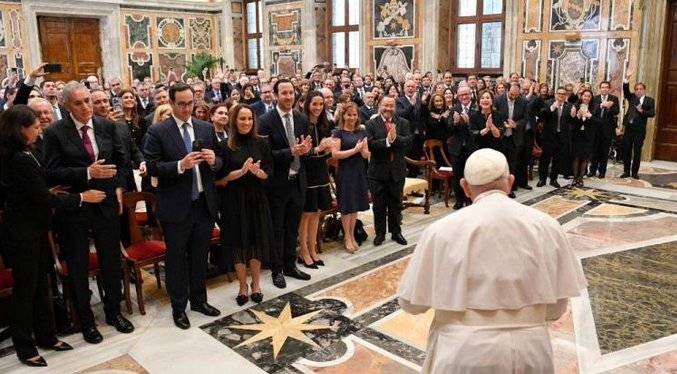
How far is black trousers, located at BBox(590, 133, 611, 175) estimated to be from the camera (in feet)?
29.3

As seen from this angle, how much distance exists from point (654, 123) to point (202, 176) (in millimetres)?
9020

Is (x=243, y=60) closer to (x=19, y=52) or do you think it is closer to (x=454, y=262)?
(x=19, y=52)

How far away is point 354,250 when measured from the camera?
5.68 m

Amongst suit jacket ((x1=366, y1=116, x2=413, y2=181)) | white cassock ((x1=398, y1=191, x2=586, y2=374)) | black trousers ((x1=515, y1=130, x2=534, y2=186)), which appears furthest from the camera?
black trousers ((x1=515, y1=130, x2=534, y2=186))

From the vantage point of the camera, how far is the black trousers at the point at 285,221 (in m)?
4.73

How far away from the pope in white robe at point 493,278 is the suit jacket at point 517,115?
19.4 ft

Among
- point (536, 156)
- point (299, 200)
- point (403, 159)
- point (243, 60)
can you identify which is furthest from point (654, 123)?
point (243, 60)

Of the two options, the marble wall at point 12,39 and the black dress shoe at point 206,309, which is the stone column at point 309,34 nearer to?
the marble wall at point 12,39

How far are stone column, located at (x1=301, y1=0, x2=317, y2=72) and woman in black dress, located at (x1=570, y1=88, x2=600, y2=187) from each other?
26.0 ft

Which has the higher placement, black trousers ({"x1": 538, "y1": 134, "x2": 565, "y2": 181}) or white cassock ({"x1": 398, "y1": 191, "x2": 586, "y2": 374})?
white cassock ({"x1": 398, "y1": 191, "x2": 586, "y2": 374})

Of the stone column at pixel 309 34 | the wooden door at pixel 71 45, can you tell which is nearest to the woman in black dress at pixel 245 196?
the stone column at pixel 309 34

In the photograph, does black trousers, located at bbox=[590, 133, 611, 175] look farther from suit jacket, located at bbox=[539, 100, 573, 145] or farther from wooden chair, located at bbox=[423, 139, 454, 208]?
wooden chair, located at bbox=[423, 139, 454, 208]

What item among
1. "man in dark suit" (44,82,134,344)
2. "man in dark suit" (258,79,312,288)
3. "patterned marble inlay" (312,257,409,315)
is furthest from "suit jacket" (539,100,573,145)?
"man in dark suit" (44,82,134,344)

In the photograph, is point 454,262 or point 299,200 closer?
point 454,262
